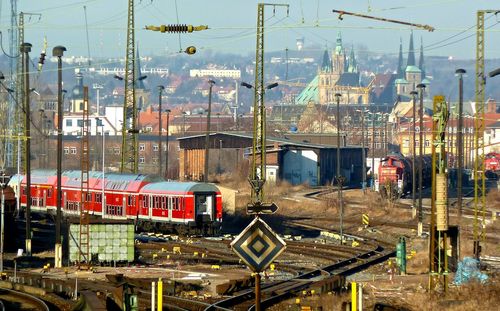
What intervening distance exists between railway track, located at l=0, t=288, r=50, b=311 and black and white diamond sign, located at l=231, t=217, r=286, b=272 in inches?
526

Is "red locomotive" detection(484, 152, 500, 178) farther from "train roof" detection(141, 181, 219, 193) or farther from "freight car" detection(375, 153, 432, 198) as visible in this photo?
"train roof" detection(141, 181, 219, 193)

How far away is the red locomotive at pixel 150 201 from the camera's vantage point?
56.0 metres

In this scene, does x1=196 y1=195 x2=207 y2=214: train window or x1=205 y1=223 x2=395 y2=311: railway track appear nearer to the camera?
x1=205 y1=223 x2=395 y2=311: railway track

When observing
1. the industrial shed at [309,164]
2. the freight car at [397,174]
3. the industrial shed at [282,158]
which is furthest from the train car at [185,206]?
the industrial shed at [309,164]

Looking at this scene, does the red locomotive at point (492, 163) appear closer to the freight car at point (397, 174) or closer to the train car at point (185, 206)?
the freight car at point (397, 174)

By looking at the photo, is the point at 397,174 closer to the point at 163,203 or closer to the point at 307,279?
the point at 163,203

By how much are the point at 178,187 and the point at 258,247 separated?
39254mm

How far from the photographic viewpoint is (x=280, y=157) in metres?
99.7

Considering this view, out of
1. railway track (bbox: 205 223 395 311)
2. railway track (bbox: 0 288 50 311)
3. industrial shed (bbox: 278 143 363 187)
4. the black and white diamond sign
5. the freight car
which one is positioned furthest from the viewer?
industrial shed (bbox: 278 143 363 187)

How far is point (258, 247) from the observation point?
57.5ft

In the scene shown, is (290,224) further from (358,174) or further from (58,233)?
(358,174)

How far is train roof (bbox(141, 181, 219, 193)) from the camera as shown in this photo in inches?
2201

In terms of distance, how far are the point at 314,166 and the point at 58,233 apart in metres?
59.1

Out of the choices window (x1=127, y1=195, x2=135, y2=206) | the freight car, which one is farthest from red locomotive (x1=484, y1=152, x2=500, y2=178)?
window (x1=127, y1=195, x2=135, y2=206)
